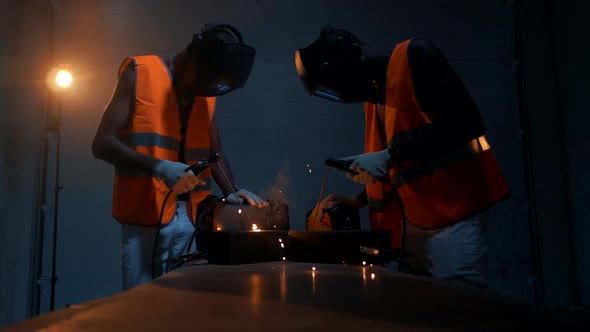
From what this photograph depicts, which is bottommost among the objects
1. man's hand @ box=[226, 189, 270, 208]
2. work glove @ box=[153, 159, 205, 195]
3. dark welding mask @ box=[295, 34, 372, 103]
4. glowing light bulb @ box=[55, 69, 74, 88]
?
man's hand @ box=[226, 189, 270, 208]

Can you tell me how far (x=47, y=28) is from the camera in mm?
2359

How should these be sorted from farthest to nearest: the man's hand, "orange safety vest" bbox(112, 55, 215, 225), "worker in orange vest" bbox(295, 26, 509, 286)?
"orange safety vest" bbox(112, 55, 215, 225) < the man's hand < "worker in orange vest" bbox(295, 26, 509, 286)

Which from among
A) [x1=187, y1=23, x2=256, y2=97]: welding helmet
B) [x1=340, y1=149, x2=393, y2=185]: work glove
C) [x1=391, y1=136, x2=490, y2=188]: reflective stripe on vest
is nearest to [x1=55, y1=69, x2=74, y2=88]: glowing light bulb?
[x1=187, y1=23, x2=256, y2=97]: welding helmet

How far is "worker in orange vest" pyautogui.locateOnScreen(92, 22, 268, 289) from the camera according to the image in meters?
1.72

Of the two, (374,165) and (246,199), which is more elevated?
(374,165)

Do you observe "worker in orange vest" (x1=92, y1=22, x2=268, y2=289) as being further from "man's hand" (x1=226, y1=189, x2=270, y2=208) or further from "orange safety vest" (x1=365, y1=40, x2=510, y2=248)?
"orange safety vest" (x1=365, y1=40, x2=510, y2=248)

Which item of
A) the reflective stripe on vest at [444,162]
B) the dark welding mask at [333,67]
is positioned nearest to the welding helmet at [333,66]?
the dark welding mask at [333,67]

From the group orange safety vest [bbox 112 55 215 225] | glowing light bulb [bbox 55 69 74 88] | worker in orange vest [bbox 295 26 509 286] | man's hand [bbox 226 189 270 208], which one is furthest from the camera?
glowing light bulb [bbox 55 69 74 88]

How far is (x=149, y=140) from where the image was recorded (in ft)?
5.94

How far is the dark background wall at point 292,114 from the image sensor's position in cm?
225

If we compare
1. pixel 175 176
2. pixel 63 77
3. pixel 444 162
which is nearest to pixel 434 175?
pixel 444 162

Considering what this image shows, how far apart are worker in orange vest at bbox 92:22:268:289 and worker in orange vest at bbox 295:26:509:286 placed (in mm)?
358

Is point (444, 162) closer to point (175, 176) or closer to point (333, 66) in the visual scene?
point (333, 66)

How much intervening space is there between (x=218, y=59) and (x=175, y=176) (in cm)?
53
